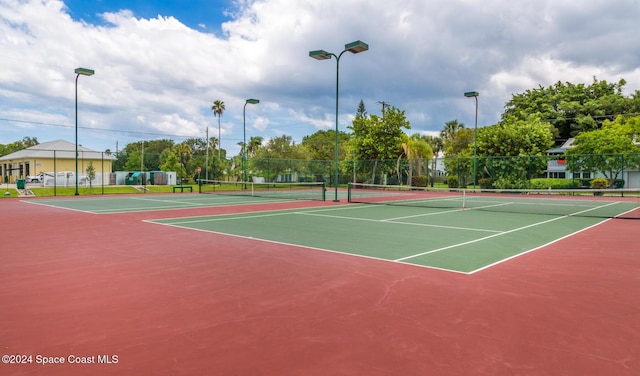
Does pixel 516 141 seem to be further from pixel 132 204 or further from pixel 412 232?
pixel 132 204

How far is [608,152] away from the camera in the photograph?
31109 millimetres

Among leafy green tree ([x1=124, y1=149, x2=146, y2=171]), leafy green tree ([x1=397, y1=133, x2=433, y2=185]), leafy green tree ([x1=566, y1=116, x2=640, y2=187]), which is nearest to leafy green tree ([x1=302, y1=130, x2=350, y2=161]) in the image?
leafy green tree ([x1=397, y1=133, x2=433, y2=185])

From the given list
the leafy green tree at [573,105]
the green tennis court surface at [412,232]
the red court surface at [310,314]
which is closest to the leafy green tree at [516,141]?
the leafy green tree at [573,105]

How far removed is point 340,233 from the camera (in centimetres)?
984

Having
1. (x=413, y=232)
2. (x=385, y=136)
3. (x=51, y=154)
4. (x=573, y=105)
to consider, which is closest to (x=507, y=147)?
(x=385, y=136)

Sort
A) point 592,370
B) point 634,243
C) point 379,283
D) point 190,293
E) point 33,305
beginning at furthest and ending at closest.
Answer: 1. point 634,243
2. point 379,283
3. point 190,293
4. point 33,305
5. point 592,370

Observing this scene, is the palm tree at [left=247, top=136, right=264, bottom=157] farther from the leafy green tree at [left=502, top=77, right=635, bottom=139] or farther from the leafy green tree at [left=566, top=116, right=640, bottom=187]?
the leafy green tree at [left=566, top=116, right=640, bottom=187]

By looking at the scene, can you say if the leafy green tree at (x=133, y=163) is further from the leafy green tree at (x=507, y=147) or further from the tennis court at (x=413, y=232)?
the tennis court at (x=413, y=232)

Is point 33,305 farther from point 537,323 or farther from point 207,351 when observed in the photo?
point 537,323

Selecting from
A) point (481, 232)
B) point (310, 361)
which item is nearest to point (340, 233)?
point (481, 232)

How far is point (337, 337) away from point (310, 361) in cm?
50

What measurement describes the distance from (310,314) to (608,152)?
115ft

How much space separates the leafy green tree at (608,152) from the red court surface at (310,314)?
→ 2400 centimetres

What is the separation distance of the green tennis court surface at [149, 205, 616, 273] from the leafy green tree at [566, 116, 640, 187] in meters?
16.7
